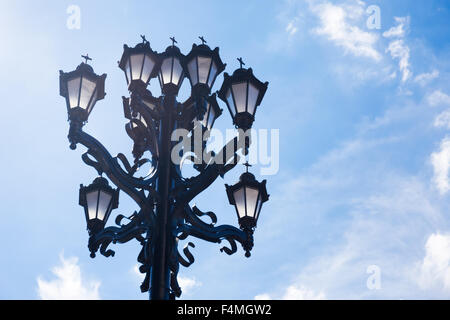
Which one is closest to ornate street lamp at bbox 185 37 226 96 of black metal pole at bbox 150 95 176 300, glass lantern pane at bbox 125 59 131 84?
black metal pole at bbox 150 95 176 300

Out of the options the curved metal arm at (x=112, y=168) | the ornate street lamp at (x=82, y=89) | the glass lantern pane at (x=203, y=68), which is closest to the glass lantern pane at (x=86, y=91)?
the ornate street lamp at (x=82, y=89)

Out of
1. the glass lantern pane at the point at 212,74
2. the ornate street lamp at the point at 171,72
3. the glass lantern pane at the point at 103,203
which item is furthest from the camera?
the ornate street lamp at the point at 171,72

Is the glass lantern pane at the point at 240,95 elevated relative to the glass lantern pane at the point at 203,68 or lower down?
lower down

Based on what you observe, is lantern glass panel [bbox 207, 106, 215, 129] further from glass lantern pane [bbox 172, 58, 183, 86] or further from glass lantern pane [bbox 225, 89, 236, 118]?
glass lantern pane [bbox 225, 89, 236, 118]

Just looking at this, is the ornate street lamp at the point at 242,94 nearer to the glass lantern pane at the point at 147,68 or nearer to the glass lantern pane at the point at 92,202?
the glass lantern pane at the point at 147,68

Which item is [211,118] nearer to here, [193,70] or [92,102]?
[193,70]

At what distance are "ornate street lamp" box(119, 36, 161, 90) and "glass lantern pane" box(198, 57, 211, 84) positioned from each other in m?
0.63

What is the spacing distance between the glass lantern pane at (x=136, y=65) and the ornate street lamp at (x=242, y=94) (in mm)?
1049

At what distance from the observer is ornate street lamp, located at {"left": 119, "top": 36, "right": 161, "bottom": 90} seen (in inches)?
316

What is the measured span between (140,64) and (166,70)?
372 millimetres

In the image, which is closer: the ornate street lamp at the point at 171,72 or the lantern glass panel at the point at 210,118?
the ornate street lamp at the point at 171,72

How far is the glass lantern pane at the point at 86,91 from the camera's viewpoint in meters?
7.78
